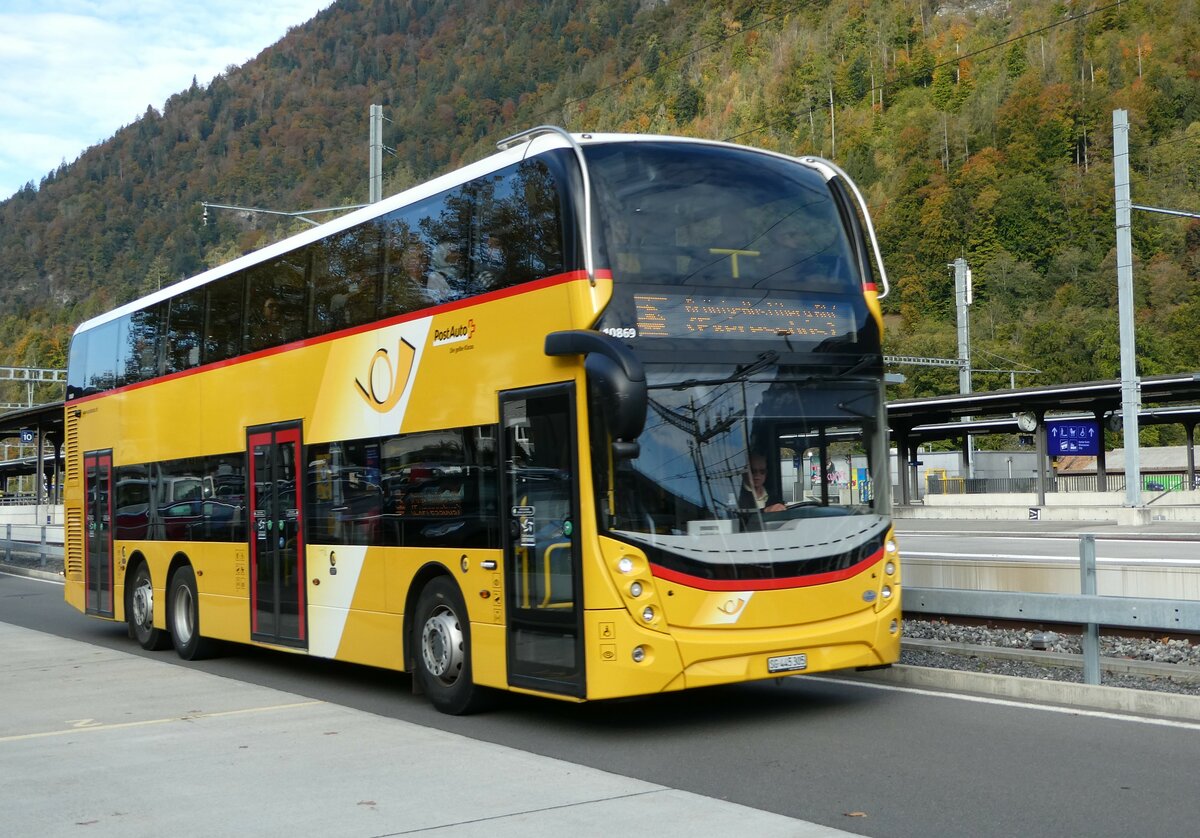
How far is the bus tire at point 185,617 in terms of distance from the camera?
15.4 m

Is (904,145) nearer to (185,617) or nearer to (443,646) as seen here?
(185,617)

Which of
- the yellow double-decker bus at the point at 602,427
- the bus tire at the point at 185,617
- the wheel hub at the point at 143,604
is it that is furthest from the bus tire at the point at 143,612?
the yellow double-decker bus at the point at 602,427

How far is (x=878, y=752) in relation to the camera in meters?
8.60

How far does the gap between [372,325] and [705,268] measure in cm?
340

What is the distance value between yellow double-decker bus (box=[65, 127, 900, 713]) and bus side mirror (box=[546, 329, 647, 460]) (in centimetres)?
2

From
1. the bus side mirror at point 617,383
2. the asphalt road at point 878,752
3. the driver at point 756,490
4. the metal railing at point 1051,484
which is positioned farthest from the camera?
the metal railing at point 1051,484

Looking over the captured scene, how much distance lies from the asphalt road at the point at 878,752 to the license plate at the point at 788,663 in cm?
43

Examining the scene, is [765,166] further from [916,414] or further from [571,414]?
Answer: [916,414]

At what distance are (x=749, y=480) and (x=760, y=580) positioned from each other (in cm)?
66

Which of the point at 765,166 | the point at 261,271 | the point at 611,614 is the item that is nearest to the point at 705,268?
the point at 765,166

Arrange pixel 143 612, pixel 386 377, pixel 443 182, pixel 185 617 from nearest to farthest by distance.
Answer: pixel 443 182, pixel 386 377, pixel 185 617, pixel 143 612

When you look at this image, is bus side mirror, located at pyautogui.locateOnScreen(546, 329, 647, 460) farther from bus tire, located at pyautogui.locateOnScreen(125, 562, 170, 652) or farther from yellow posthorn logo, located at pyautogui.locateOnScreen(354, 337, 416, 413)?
bus tire, located at pyautogui.locateOnScreen(125, 562, 170, 652)

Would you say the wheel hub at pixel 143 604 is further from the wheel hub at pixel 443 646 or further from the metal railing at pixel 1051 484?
the metal railing at pixel 1051 484

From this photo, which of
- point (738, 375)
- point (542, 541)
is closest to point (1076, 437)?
point (738, 375)
